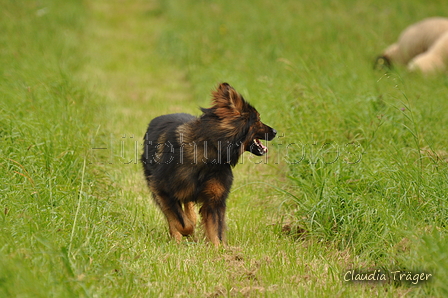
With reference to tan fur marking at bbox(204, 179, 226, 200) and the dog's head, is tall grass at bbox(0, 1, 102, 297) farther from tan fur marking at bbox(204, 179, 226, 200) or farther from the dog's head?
the dog's head

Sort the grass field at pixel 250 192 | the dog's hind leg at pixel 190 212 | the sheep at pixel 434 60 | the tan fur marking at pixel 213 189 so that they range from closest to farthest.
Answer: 1. the grass field at pixel 250 192
2. the tan fur marking at pixel 213 189
3. the dog's hind leg at pixel 190 212
4. the sheep at pixel 434 60

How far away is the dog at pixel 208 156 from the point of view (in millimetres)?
4301

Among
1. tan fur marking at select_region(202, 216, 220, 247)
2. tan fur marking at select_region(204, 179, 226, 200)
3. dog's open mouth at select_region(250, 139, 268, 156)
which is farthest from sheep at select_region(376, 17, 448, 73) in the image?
tan fur marking at select_region(202, 216, 220, 247)

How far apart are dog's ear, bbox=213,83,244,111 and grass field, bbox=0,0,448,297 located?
837mm

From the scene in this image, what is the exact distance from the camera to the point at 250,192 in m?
5.61

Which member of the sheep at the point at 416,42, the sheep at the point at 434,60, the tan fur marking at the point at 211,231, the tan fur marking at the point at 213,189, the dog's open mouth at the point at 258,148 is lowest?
the tan fur marking at the point at 211,231

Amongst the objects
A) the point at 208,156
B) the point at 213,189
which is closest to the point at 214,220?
the point at 213,189

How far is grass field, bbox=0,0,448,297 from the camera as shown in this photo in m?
3.26

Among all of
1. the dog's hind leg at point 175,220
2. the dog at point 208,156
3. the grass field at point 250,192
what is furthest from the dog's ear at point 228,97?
the dog's hind leg at point 175,220

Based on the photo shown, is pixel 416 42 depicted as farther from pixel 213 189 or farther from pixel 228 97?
pixel 213 189

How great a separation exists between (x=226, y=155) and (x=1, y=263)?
2.12m

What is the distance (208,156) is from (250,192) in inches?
53.9

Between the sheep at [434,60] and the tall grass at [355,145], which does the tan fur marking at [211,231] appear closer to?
the tall grass at [355,145]

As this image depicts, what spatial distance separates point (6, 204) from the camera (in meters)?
3.72
